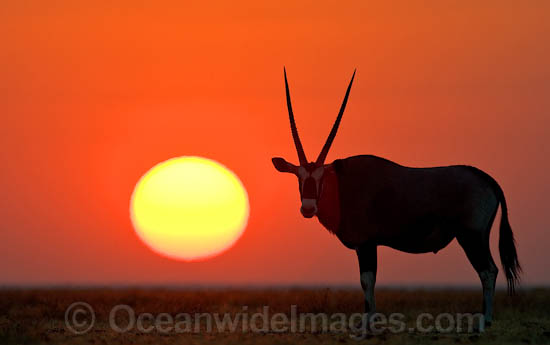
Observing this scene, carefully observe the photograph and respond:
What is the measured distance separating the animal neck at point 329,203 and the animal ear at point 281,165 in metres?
0.68

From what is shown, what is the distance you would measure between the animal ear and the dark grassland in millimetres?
3100

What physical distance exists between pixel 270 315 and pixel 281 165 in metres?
4.38

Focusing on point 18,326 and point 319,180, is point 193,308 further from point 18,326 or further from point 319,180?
point 319,180

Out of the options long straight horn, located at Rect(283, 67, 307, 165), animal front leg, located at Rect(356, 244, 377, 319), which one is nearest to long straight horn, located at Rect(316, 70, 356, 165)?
long straight horn, located at Rect(283, 67, 307, 165)

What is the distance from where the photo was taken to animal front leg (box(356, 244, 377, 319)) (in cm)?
1739

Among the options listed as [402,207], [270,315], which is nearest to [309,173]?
[402,207]

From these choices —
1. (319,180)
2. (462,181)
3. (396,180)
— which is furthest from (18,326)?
(462,181)

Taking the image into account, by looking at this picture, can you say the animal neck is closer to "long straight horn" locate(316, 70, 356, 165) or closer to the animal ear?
A: "long straight horn" locate(316, 70, 356, 165)

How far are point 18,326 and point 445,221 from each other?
27.5 ft

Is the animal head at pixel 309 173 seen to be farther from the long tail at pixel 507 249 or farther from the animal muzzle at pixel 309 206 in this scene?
the long tail at pixel 507 249

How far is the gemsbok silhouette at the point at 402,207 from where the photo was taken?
704 inches

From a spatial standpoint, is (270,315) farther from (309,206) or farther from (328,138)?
(328,138)

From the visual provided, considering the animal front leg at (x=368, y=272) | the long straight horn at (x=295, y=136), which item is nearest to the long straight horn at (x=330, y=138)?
the long straight horn at (x=295, y=136)

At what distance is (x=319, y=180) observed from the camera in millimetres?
17500
